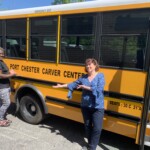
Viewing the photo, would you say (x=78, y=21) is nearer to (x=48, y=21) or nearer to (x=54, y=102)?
(x=48, y=21)

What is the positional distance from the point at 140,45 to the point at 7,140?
3008 mm

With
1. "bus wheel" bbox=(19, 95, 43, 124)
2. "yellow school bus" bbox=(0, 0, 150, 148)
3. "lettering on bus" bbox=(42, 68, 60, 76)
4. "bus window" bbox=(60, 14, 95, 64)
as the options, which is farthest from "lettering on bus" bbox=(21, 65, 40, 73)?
"bus window" bbox=(60, 14, 95, 64)

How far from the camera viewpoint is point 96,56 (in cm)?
474

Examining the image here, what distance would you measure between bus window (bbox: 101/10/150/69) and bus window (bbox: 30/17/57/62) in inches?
45.9

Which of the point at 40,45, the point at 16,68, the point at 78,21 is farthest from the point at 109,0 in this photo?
the point at 16,68

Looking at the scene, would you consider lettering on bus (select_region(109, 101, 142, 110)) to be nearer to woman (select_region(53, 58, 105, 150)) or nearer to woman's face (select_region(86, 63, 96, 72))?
woman (select_region(53, 58, 105, 150))

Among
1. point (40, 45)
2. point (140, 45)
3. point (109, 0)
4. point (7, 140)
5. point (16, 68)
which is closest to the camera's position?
point (140, 45)

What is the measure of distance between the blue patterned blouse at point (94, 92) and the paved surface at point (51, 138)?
40.0 inches

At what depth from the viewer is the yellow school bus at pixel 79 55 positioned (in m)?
4.22

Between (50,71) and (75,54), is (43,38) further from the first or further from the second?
(75,54)

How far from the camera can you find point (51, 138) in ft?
17.8

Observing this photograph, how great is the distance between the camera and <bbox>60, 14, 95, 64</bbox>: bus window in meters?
4.78

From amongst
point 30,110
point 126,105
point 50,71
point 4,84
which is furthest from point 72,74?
point 30,110

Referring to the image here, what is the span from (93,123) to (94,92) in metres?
0.59
